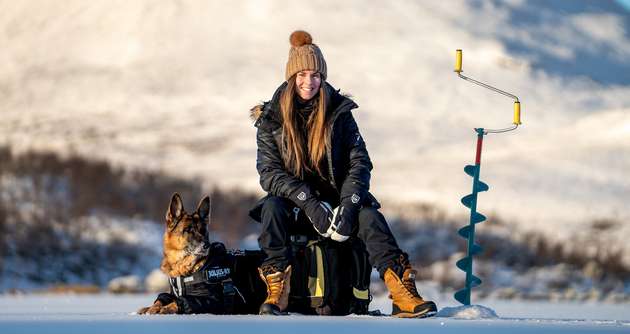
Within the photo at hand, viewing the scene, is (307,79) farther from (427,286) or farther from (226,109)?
(226,109)

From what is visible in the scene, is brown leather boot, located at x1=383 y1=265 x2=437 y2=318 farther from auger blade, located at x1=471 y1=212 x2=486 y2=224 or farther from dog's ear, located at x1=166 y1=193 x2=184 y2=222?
auger blade, located at x1=471 y1=212 x2=486 y2=224

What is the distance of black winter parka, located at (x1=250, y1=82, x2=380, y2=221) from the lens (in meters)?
6.16

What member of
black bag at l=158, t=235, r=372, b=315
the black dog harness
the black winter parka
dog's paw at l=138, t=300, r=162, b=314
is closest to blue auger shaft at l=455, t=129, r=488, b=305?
black bag at l=158, t=235, r=372, b=315

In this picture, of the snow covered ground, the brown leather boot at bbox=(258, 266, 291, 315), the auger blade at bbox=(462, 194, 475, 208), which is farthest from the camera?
the auger blade at bbox=(462, 194, 475, 208)

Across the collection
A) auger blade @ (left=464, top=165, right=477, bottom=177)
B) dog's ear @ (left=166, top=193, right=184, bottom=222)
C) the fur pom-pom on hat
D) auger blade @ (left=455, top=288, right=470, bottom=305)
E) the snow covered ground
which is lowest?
the snow covered ground

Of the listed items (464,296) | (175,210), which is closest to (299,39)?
(175,210)

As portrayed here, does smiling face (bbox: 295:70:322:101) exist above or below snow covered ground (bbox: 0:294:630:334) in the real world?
above

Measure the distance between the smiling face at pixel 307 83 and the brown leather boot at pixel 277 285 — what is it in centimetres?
86

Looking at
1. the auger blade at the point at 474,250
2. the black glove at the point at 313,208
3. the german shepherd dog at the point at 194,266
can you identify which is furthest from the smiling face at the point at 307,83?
the auger blade at the point at 474,250

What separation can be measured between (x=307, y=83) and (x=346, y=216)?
2.34 ft

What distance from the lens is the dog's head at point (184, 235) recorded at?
604 cm

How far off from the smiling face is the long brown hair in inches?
2.2

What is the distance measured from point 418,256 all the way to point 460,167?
396 inches

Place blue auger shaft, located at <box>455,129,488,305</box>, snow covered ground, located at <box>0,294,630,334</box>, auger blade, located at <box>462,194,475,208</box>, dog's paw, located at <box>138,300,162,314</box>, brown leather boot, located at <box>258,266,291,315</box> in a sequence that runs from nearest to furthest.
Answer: snow covered ground, located at <box>0,294,630,334</box>, dog's paw, located at <box>138,300,162,314</box>, brown leather boot, located at <box>258,266,291,315</box>, blue auger shaft, located at <box>455,129,488,305</box>, auger blade, located at <box>462,194,475,208</box>
